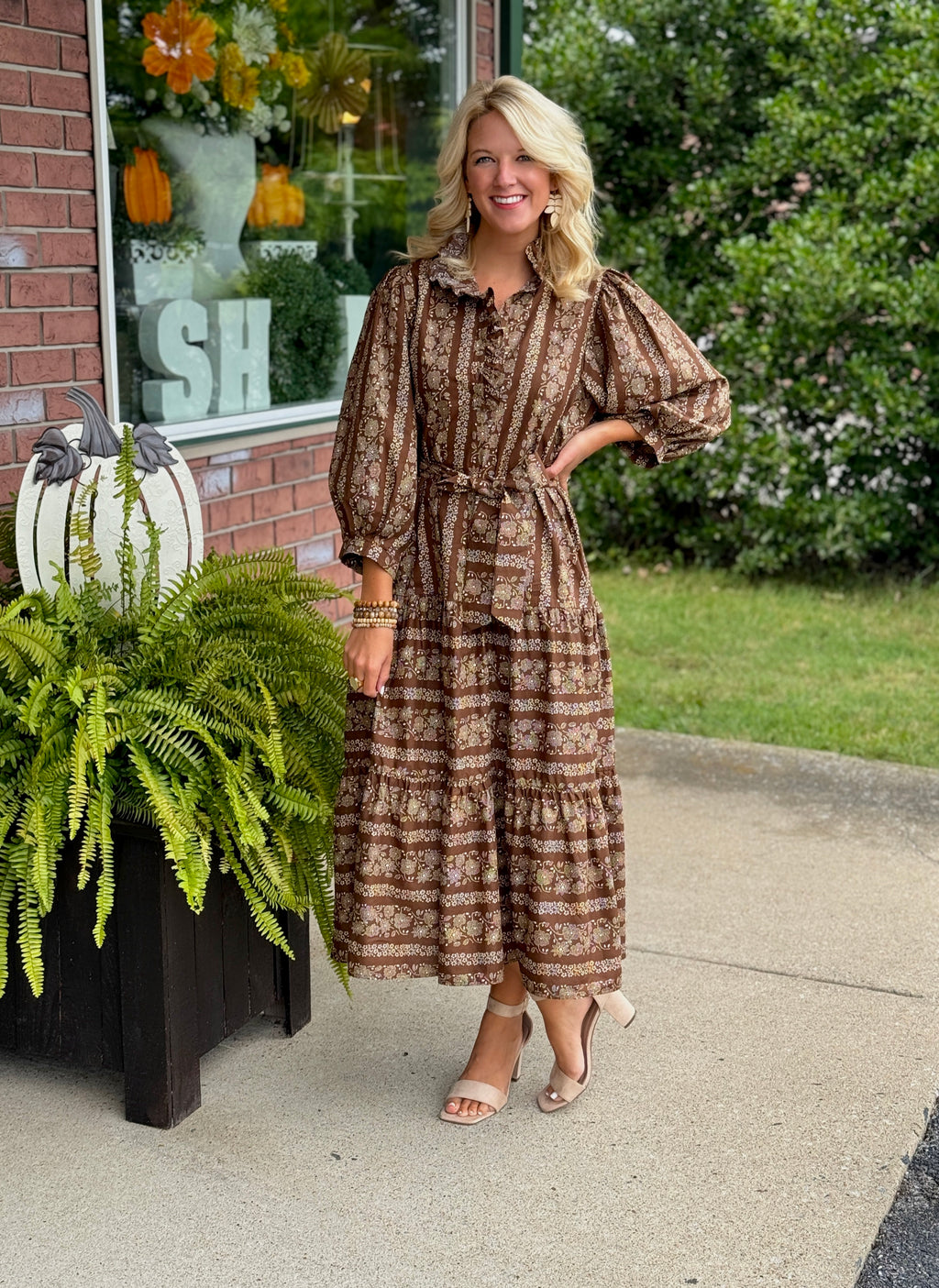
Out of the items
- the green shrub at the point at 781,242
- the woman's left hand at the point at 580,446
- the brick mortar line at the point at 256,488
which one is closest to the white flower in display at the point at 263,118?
the brick mortar line at the point at 256,488

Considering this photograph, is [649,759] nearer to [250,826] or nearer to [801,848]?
[801,848]

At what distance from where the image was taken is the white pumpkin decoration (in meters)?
2.97

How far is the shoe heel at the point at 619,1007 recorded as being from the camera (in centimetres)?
317

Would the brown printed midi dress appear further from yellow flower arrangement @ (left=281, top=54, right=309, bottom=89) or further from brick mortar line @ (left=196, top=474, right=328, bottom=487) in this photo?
Answer: yellow flower arrangement @ (left=281, top=54, right=309, bottom=89)

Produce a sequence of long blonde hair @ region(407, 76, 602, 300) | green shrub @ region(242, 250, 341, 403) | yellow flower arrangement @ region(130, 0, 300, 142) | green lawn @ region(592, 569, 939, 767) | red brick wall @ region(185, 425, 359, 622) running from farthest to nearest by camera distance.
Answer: green lawn @ region(592, 569, 939, 767) < green shrub @ region(242, 250, 341, 403) < red brick wall @ region(185, 425, 359, 622) < yellow flower arrangement @ region(130, 0, 300, 142) < long blonde hair @ region(407, 76, 602, 300)

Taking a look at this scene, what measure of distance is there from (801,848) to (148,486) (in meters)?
2.38

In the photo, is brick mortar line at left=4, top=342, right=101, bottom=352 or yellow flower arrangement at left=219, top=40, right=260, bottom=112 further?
yellow flower arrangement at left=219, top=40, right=260, bottom=112

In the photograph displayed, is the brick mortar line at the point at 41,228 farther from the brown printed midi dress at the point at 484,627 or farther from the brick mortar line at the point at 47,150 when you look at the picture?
the brown printed midi dress at the point at 484,627

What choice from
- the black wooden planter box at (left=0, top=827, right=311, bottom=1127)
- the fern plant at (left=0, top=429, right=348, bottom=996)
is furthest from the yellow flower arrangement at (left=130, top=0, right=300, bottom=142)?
the black wooden planter box at (left=0, top=827, right=311, bottom=1127)

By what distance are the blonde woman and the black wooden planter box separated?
0.33 metres

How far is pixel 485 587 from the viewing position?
9.17 ft

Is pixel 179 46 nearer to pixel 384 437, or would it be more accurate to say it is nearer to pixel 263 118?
pixel 263 118

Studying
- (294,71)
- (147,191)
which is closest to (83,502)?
(147,191)

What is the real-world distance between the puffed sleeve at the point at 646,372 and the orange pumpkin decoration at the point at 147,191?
6.18 feet
